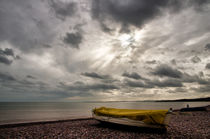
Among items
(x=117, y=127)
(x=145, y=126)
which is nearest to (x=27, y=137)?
(x=117, y=127)

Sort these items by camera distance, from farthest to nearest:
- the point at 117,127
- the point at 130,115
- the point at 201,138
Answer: the point at 117,127 → the point at 130,115 → the point at 201,138

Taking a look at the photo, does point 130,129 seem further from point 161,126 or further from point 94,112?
point 94,112

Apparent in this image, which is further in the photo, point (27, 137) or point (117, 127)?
point (117, 127)

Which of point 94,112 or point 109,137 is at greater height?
point 94,112

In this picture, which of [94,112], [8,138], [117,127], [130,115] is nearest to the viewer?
[8,138]

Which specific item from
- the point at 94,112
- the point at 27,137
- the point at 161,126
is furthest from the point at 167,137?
the point at 27,137

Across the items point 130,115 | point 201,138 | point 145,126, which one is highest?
point 130,115

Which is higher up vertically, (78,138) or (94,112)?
(94,112)

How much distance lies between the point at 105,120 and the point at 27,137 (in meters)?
6.74

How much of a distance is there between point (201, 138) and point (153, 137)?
3369mm

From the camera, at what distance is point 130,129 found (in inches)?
518

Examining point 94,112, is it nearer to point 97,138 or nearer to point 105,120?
point 105,120

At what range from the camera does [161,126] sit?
11406 mm

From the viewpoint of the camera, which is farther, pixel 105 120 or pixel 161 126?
pixel 105 120
